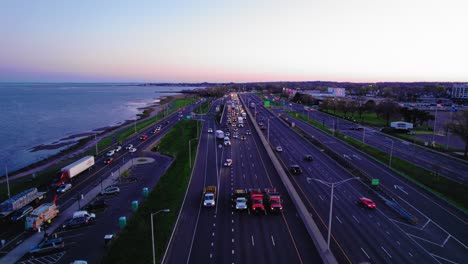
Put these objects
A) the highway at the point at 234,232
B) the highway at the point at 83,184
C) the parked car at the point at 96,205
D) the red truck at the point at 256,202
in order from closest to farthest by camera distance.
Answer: the highway at the point at 234,232, the highway at the point at 83,184, the red truck at the point at 256,202, the parked car at the point at 96,205

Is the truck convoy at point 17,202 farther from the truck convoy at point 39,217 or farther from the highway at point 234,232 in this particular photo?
the highway at point 234,232

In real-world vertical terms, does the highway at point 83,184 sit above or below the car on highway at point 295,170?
below

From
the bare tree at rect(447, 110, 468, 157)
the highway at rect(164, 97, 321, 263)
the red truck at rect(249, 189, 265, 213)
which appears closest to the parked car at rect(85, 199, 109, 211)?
the highway at rect(164, 97, 321, 263)

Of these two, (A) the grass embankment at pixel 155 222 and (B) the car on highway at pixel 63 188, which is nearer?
(A) the grass embankment at pixel 155 222

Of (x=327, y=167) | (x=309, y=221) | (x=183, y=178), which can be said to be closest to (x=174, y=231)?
(x=309, y=221)

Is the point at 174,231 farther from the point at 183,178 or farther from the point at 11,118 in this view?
the point at 11,118

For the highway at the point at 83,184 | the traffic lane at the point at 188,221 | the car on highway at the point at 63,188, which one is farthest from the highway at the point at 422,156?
the car on highway at the point at 63,188
